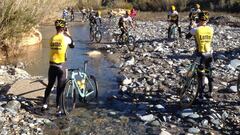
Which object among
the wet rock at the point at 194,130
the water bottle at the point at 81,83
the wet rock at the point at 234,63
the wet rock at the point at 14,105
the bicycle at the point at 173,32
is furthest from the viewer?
the bicycle at the point at 173,32

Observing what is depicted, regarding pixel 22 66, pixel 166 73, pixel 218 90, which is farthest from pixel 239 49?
pixel 22 66

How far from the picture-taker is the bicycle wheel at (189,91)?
10.8 meters

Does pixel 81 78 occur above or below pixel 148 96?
above

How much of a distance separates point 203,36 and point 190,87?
1334 mm

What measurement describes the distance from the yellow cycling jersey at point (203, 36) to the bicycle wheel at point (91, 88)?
3.14 m

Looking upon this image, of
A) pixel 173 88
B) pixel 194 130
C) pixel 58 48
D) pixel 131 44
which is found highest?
pixel 58 48

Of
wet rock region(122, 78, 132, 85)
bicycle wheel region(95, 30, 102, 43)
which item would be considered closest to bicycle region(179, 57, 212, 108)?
wet rock region(122, 78, 132, 85)

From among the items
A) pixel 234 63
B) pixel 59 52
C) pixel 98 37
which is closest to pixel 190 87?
pixel 59 52

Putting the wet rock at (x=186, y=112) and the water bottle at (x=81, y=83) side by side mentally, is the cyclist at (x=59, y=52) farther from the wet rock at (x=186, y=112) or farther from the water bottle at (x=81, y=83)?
the wet rock at (x=186, y=112)

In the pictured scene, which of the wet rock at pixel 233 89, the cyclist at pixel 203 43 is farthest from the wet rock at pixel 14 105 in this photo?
the wet rock at pixel 233 89

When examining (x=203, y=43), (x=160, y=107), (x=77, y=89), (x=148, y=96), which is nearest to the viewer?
(x=203, y=43)

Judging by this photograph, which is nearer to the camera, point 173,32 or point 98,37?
point 173,32

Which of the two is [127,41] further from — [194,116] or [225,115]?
[225,115]

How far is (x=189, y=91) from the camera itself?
10984 millimetres
